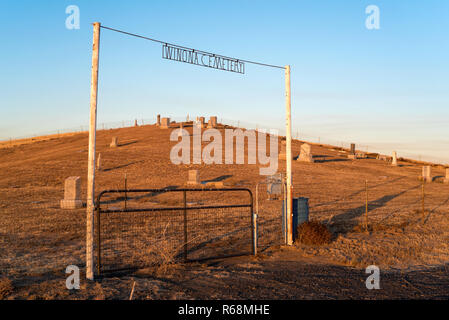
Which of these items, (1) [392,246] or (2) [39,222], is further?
(2) [39,222]

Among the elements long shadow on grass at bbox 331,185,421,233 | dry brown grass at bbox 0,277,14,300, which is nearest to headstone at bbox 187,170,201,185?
long shadow on grass at bbox 331,185,421,233

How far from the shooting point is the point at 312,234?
38.6 feet

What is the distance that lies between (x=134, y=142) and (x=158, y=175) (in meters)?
22.1

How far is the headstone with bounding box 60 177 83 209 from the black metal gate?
1798mm

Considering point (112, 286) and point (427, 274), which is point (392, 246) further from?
point (112, 286)

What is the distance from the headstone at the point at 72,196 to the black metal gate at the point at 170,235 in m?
1.80

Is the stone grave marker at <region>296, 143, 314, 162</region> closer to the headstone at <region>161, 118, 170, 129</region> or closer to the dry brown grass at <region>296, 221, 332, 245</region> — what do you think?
the headstone at <region>161, 118, 170, 129</region>

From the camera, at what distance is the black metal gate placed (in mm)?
9328

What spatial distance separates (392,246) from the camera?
453 inches

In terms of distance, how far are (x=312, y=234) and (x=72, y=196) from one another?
1331 centimetres

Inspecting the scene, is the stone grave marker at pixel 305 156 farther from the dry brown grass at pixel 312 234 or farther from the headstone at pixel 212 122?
the dry brown grass at pixel 312 234

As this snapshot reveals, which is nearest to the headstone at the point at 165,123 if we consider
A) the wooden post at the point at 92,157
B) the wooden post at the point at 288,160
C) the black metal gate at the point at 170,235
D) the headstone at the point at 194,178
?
the headstone at the point at 194,178
